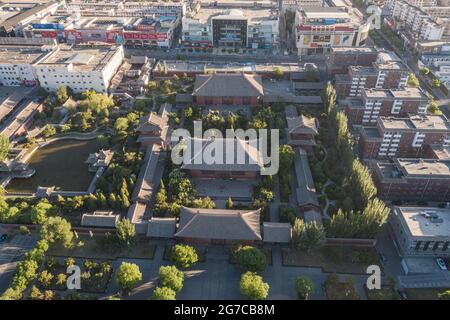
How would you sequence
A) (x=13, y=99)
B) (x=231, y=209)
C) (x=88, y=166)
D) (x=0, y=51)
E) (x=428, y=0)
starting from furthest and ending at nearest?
(x=428, y=0)
(x=0, y=51)
(x=13, y=99)
(x=88, y=166)
(x=231, y=209)

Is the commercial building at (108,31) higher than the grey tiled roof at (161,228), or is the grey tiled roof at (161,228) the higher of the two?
the commercial building at (108,31)

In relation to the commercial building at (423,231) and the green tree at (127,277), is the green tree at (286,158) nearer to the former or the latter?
the commercial building at (423,231)

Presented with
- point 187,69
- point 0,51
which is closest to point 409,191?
point 187,69

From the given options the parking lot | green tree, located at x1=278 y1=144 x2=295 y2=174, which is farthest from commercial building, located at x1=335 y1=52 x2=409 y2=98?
the parking lot

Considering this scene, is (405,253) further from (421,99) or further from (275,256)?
(421,99)

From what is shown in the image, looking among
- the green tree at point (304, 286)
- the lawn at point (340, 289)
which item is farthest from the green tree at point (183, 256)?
the lawn at point (340, 289)
